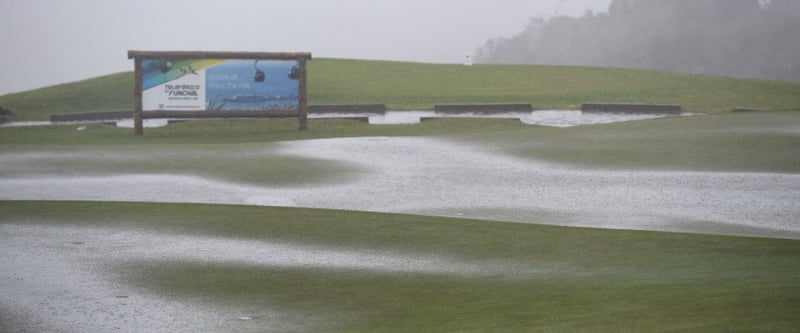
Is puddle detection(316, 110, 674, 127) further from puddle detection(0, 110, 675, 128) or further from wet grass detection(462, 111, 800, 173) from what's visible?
wet grass detection(462, 111, 800, 173)

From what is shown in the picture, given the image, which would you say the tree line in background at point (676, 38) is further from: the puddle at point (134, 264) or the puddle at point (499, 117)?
the puddle at point (134, 264)

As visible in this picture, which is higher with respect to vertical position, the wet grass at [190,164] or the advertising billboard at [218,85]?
the advertising billboard at [218,85]

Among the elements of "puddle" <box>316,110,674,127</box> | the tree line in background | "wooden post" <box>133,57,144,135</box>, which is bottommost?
"puddle" <box>316,110,674,127</box>

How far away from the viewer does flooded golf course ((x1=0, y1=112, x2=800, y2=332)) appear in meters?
7.57

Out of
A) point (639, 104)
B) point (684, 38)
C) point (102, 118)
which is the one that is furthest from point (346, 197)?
point (684, 38)

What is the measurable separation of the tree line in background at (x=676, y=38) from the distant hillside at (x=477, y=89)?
17923 mm

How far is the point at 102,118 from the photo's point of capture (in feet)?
92.0

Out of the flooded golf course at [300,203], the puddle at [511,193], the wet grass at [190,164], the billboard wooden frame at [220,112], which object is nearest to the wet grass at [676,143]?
the flooded golf course at [300,203]

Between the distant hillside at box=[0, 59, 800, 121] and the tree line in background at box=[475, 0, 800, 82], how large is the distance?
17923 millimetres

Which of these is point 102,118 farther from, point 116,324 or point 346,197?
point 116,324

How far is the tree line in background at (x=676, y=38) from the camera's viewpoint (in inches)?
2005

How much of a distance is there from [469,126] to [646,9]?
3656cm

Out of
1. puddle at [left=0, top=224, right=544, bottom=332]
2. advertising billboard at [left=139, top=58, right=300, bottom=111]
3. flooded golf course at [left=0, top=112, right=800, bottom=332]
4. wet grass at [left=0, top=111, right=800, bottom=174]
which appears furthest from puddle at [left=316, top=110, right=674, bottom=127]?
puddle at [left=0, top=224, right=544, bottom=332]

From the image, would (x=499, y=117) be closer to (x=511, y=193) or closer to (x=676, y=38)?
(x=511, y=193)
